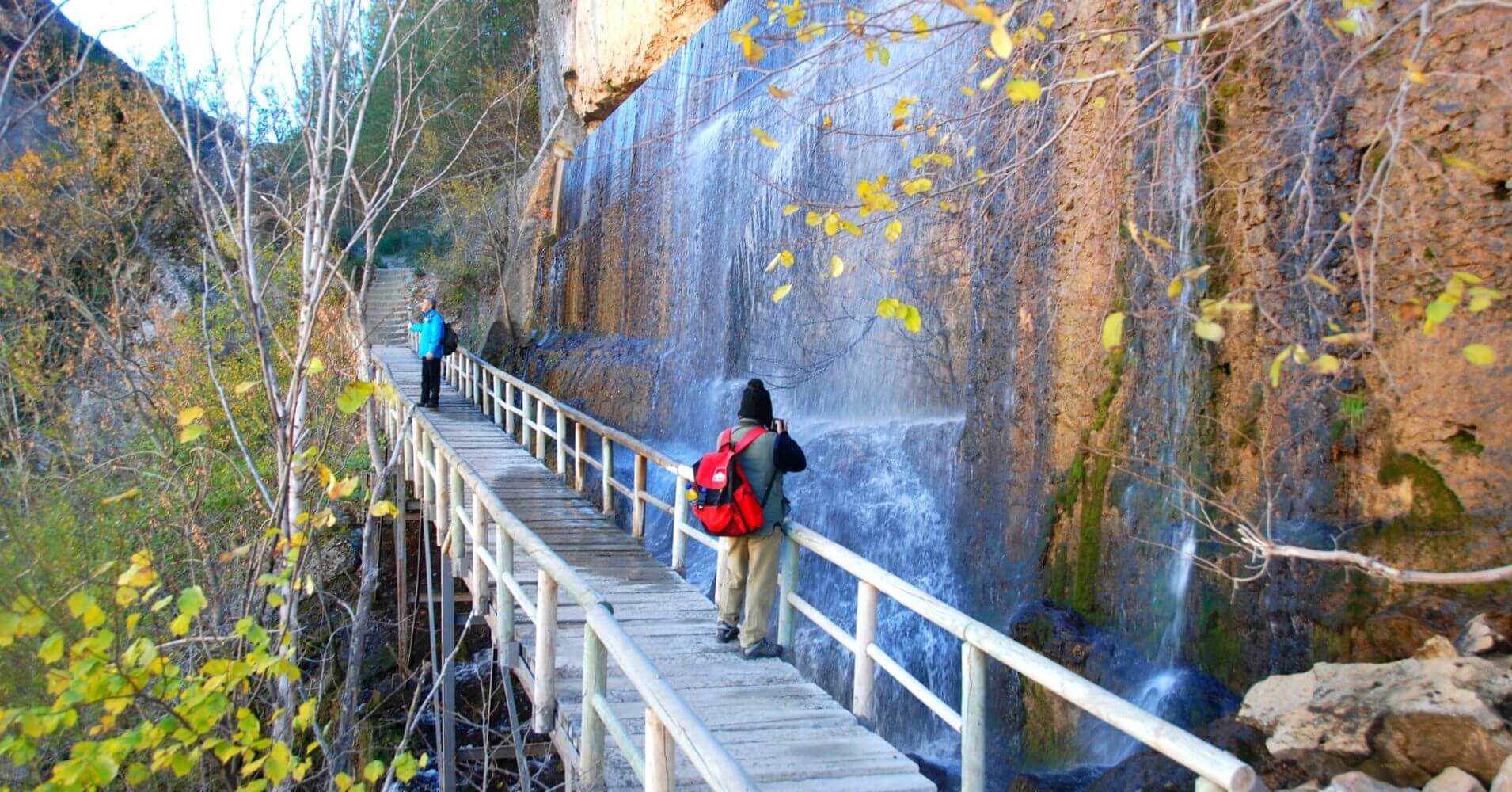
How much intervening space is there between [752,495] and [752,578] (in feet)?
1.89

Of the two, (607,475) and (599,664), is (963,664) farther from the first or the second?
(607,475)

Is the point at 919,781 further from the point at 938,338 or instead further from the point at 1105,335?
the point at 938,338

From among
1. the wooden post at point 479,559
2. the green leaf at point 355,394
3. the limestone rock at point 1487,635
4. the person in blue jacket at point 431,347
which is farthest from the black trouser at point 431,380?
the limestone rock at point 1487,635

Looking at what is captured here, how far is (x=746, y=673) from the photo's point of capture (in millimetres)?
6141

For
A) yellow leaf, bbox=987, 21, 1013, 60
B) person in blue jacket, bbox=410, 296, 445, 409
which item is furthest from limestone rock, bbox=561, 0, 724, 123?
yellow leaf, bbox=987, 21, 1013, 60

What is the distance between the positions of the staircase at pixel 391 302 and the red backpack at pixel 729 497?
103ft

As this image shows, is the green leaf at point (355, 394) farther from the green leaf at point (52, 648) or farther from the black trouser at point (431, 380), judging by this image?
the black trouser at point (431, 380)

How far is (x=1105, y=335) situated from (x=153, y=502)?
477 inches

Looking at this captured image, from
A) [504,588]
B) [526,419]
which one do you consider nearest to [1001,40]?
[504,588]

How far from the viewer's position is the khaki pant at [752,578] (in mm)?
6047

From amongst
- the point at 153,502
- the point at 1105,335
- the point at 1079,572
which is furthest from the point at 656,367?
the point at 1105,335

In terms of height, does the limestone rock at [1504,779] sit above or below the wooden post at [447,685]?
above

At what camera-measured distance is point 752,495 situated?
5828mm

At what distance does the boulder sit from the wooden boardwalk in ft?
5.30
